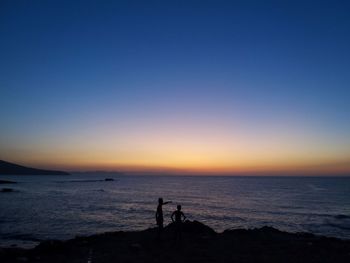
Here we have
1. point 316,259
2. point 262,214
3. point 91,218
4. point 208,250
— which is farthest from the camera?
point 262,214

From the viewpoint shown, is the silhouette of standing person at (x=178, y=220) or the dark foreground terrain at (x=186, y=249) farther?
the silhouette of standing person at (x=178, y=220)

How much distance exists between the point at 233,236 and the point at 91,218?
23825 millimetres

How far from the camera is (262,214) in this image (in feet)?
161

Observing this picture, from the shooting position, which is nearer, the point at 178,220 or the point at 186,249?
the point at 186,249

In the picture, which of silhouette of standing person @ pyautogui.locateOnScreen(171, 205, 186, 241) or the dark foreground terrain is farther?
silhouette of standing person @ pyautogui.locateOnScreen(171, 205, 186, 241)

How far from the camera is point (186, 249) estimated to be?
17.7 metres

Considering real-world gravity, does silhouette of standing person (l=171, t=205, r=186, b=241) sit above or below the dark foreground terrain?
above

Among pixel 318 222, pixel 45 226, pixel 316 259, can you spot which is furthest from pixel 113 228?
pixel 318 222

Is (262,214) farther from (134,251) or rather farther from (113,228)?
(134,251)

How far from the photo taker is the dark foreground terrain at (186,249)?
16.1 metres

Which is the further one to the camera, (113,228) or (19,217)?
(19,217)

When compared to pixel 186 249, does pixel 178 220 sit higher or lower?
higher

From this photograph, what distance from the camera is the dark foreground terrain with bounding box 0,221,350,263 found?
52.7ft

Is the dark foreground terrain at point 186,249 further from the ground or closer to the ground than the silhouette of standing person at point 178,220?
closer to the ground
